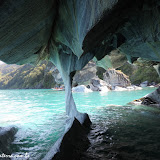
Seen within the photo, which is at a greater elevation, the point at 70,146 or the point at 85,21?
the point at 85,21

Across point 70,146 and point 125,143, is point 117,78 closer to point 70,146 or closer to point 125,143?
point 125,143

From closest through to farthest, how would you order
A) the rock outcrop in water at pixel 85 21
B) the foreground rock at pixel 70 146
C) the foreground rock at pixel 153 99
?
the rock outcrop in water at pixel 85 21 < the foreground rock at pixel 70 146 < the foreground rock at pixel 153 99

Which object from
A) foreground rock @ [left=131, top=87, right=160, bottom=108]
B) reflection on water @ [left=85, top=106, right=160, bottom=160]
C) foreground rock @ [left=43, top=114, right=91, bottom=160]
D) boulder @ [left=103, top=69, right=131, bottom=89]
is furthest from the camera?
boulder @ [left=103, top=69, right=131, bottom=89]

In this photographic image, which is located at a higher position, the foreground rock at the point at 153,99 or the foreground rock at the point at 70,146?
the foreground rock at the point at 153,99

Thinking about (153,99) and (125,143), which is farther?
(153,99)

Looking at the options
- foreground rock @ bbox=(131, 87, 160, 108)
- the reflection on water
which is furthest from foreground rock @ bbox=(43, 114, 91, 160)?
foreground rock @ bbox=(131, 87, 160, 108)

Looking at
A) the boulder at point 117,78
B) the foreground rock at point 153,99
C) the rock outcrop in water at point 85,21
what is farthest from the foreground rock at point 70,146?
the boulder at point 117,78

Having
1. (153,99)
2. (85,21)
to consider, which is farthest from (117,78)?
(85,21)

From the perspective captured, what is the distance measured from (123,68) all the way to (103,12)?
72357mm

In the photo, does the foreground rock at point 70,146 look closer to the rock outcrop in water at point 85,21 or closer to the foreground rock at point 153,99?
the rock outcrop in water at point 85,21

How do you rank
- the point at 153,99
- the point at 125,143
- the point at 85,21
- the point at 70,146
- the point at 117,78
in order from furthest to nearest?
the point at 117,78, the point at 153,99, the point at 125,143, the point at 70,146, the point at 85,21

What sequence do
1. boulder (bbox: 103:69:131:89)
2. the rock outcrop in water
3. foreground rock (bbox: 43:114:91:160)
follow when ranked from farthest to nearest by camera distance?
boulder (bbox: 103:69:131:89) → foreground rock (bbox: 43:114:91:160) → the rock outcrop in water

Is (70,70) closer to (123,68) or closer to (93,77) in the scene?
(93,77)

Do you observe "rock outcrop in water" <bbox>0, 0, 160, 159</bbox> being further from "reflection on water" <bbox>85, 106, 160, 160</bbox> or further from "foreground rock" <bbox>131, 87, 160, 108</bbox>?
"foreground rock" <bbox>131, 87, 160, 108</bbox>
